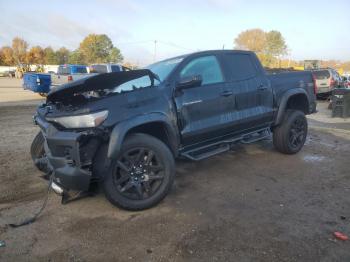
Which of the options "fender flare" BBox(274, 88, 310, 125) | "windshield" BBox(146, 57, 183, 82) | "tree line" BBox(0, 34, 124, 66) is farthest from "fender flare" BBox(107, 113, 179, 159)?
"tree line" BBox(0, 34, 124, 66)

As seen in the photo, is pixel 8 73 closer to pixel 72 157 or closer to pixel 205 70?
pixel 205 70

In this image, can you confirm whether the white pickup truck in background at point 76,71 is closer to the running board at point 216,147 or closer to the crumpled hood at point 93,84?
the running board at point 216,147

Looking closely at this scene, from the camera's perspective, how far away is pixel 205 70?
4.95 meters

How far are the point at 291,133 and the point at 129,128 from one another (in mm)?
3638

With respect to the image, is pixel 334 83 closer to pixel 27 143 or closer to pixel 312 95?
pixel 312 95

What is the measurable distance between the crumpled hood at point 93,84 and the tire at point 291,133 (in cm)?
307

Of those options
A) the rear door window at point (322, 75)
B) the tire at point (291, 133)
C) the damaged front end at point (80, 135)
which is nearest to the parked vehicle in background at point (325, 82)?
the rear door window at point (322, 75)

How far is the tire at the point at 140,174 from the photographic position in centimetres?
382

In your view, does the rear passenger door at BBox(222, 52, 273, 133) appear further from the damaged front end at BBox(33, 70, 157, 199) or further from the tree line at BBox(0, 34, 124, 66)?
the tree line at BBox(0, 34, 124, 66)

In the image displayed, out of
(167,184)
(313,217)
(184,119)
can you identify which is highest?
(184,119)

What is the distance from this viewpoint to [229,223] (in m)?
3.67

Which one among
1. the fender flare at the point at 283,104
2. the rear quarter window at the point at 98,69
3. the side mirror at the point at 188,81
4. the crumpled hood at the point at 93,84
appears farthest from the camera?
the rear quarter window at the point at 98,69

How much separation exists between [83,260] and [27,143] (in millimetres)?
4904

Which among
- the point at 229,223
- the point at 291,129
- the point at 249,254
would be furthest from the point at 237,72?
the point at 249,254
